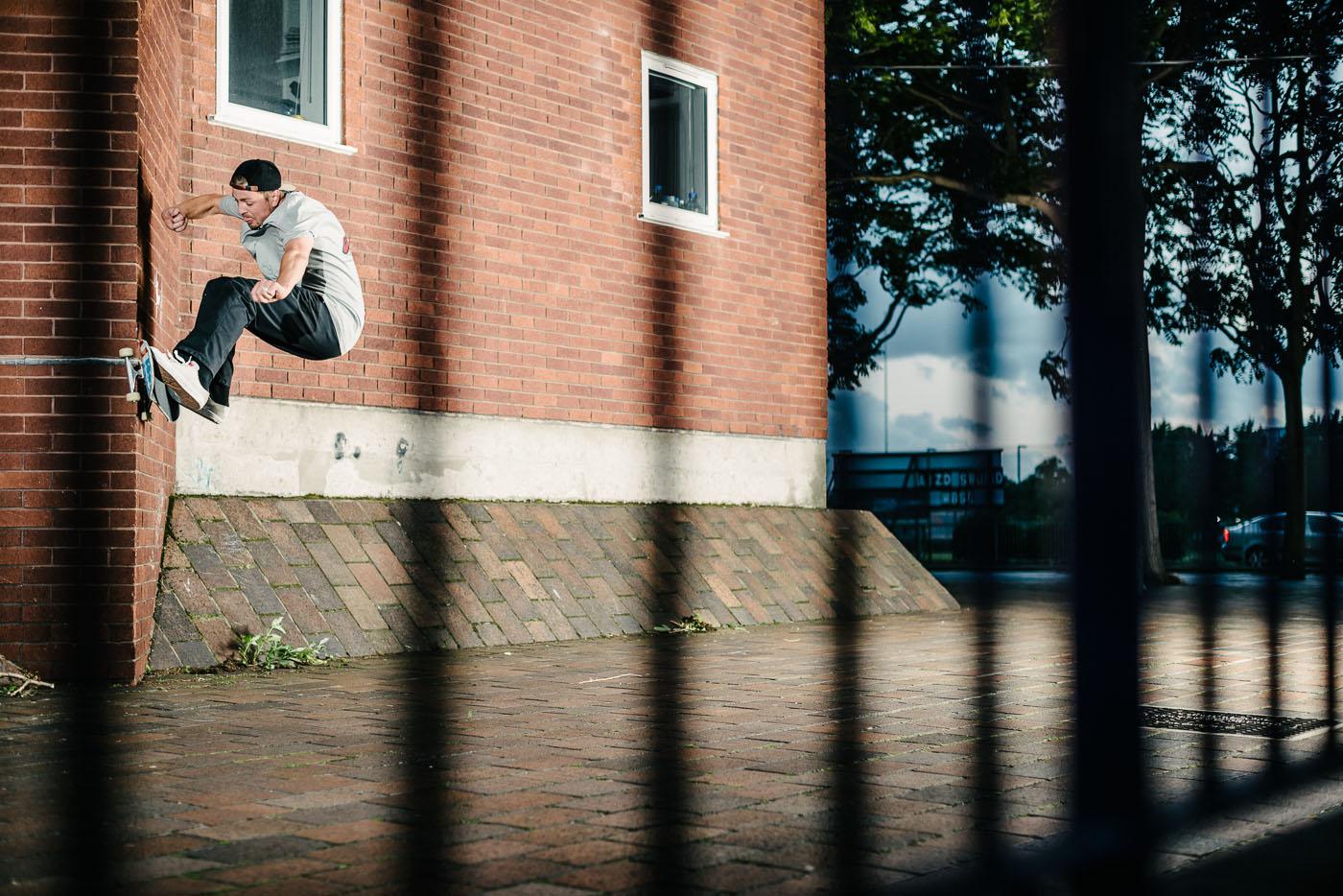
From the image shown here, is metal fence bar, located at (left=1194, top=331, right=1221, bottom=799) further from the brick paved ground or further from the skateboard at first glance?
the skateboard

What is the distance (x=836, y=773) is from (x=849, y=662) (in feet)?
10.5

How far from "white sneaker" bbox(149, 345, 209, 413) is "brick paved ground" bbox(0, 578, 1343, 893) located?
1.49 m

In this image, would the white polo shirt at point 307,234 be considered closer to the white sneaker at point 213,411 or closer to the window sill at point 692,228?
the white sneaker at point 213,411

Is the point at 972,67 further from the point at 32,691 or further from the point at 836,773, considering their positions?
the point at 32,691

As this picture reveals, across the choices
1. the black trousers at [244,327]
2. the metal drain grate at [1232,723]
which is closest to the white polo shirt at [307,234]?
the black trousers at [244,327]

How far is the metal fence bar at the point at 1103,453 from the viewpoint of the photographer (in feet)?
4.91

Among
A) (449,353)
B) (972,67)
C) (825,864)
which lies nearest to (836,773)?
(825,864)

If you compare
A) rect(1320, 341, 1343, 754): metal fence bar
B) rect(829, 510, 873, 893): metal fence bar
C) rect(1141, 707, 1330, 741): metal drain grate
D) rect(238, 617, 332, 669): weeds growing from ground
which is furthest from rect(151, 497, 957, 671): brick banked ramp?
rect(1320, 341, 1343, 754): metal fence bar

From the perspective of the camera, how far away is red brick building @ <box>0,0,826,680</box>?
21.0ft

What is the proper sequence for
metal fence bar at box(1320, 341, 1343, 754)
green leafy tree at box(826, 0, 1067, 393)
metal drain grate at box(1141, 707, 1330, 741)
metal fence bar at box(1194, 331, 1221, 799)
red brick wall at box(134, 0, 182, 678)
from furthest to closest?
red brick wall at box(134, 0, 182, 678) → metal drain grate at box(1141, 707, 1330, 741) → metal fence bar at box(1320, 341, 1343, 754) → metal fence bar at box(1194, 331, 1221, 799) → green leafy tree at box(826, 0, 1067, 393)

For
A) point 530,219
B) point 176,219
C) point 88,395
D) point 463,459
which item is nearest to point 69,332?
point 88,395

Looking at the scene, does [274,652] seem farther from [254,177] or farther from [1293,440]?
[1293,440]

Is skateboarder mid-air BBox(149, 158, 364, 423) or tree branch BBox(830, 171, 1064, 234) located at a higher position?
skateboarder mid-air BBox(149, 158, 364, 423)

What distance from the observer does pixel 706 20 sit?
1144 cm
